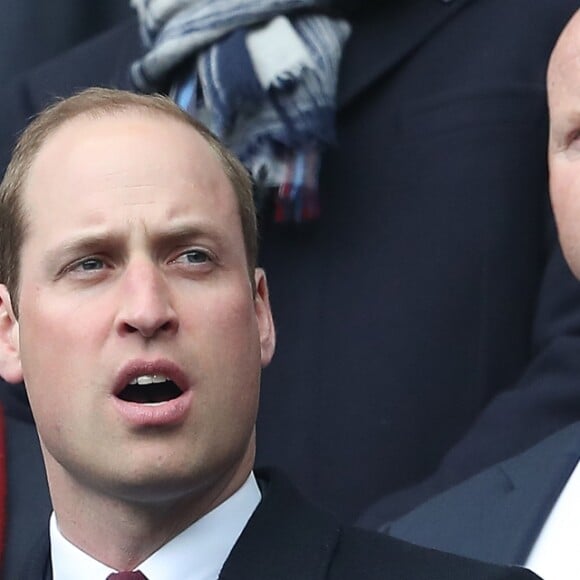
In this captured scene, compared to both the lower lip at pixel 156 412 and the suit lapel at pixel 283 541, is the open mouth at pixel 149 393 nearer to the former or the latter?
the lower lip at pixel 156 412

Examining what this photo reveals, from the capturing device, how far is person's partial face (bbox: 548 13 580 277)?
77.0 inches

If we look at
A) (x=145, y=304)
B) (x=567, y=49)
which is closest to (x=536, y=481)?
(x=567, y=49)

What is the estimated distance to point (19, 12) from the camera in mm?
2926

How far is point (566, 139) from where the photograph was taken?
2.01 meters

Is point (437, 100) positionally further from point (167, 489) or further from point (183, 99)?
point (167, 489)

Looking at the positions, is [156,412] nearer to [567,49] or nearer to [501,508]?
[501,508]

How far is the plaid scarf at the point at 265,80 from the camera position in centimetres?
220

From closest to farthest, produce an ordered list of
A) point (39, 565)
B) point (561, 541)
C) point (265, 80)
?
point (39, 565) → point (561, 541) → point (265, 80)

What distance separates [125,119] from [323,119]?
0.68 m

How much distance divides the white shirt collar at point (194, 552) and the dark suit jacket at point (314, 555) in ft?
0.04

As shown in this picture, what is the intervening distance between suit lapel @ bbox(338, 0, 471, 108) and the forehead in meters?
0.71

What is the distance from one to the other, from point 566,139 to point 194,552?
763mm

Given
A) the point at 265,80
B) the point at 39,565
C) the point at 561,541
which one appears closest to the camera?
the point at 39,565

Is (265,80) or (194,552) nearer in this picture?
(194,552)
